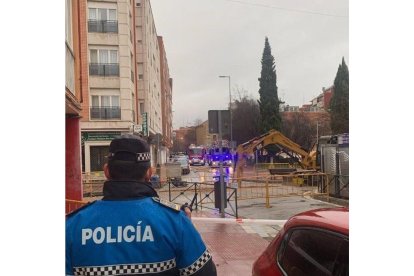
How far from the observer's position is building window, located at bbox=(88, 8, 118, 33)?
15277 mm

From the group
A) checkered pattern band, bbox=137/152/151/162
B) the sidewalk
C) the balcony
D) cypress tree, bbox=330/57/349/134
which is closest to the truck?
the sidewalk

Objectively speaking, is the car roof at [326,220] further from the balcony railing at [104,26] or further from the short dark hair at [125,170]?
the balcony railing at [104,26]

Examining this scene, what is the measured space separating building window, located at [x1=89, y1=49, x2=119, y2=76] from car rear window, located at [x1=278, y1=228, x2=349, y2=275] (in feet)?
54.5

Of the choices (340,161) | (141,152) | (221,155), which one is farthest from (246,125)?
(141,152)

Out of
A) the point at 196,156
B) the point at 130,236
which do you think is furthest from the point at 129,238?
the point at 196,156

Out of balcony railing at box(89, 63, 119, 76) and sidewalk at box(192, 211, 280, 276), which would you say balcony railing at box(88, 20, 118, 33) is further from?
sidewalk at box(192, 211, 280, 276)

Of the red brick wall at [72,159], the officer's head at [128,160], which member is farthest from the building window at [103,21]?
the officer's head at [128,160]

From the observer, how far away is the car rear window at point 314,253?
1.84 metres

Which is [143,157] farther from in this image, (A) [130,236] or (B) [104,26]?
(B) [104,26]

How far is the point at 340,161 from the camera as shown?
439 inches

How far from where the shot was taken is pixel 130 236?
4.72ft

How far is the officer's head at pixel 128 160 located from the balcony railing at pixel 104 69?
16941 millimetres
